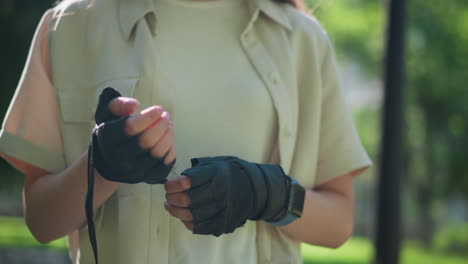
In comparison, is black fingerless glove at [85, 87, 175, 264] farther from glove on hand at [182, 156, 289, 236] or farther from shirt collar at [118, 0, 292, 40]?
shirt collar at [118, 0, 292, 40]

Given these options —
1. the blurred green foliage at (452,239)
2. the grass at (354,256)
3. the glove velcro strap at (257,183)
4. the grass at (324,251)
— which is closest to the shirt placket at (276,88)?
the glove velcro strap at (257,183)

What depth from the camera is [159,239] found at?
188cm

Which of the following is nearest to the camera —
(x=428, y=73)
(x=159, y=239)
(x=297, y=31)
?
(x=159, y=239)

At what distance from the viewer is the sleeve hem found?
6.32 feet

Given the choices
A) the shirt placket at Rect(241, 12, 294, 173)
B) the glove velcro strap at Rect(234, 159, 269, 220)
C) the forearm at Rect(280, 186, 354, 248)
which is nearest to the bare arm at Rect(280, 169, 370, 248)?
the forearm at Rect(280, 186, 354, 248)

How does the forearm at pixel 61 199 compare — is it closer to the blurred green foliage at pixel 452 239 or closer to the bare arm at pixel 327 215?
the bare arm at pixel 327 215

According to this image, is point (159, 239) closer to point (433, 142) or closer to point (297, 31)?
point (297, 31)

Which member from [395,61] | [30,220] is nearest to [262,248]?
[30,220]

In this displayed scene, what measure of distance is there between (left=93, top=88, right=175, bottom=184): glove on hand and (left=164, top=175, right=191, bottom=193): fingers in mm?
24

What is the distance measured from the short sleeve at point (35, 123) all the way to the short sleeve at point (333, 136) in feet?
2.65

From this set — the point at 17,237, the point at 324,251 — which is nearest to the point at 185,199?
the point at 17,237

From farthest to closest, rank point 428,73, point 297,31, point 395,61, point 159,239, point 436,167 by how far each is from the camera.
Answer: point 436,167 < point 428,73 < point 395,61 < point 297,31 < point 159,239

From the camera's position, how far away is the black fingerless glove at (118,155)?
1516 mm

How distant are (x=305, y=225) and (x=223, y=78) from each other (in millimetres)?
502
